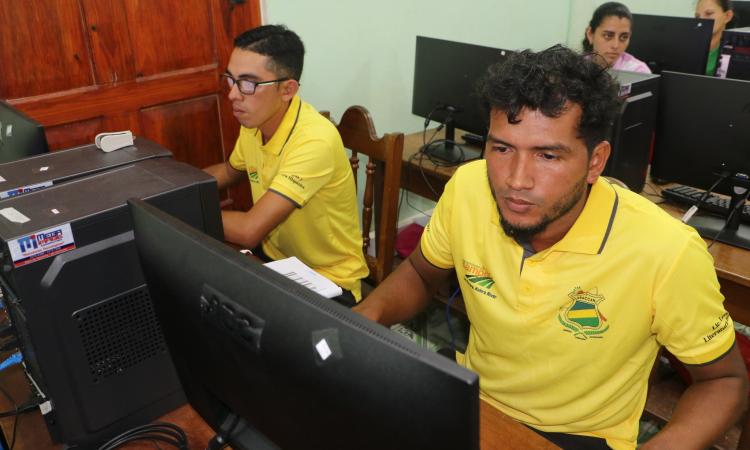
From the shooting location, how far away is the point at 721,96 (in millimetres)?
1679

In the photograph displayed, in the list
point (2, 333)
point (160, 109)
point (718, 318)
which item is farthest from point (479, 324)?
point (160, 109)

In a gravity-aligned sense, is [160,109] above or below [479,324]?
above

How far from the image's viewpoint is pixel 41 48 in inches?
75.7

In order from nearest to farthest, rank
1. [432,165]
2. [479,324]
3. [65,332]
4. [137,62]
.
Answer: [65,332] → [479,324] → [137,62] → [432,165]

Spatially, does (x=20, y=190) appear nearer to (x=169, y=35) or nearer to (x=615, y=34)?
(x=169, y=35)

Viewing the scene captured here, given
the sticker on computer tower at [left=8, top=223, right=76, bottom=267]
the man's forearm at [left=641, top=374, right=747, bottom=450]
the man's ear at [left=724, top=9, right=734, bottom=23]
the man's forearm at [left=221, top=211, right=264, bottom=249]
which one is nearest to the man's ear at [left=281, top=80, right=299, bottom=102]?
the man's forearm at [left=221, top=211, right=264, bottom=249]

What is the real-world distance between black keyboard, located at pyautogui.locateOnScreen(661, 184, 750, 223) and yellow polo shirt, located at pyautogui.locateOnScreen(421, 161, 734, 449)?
1.02 meters

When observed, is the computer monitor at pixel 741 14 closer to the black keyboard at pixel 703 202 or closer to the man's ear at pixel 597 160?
the black keyboard at pixel 703 202

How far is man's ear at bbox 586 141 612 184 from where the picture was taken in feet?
3.39

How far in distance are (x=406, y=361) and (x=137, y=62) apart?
1.98 m

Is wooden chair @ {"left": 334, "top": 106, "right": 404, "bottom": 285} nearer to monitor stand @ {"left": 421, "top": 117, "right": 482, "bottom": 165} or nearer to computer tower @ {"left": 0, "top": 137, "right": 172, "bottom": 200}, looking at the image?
monitor stand @ {"left": 421, "top": 117, "right": 482, "bottom": 165}

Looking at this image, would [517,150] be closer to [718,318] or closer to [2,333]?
[718,318]

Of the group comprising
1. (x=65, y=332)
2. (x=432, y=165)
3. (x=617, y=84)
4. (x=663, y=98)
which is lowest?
(x=432, y=165)

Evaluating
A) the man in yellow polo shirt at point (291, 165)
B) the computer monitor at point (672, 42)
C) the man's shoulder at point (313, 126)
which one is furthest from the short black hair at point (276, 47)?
the computer monitor at point (672, 42)
